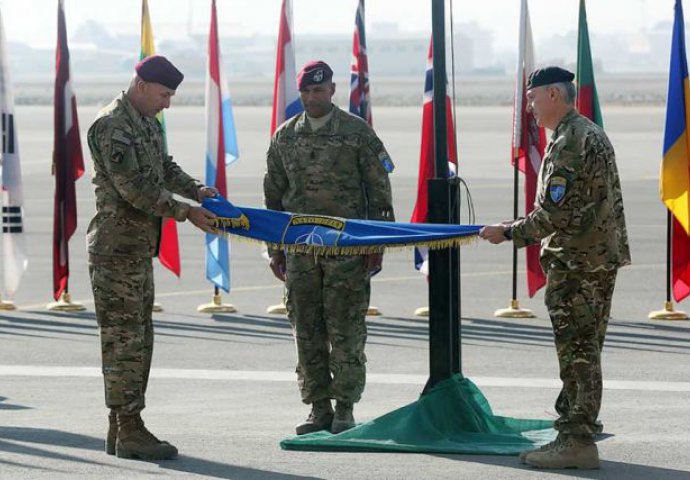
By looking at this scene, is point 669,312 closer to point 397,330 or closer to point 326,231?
point 397,330

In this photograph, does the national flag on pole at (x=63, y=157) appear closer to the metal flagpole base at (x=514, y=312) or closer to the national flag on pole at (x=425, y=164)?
the national flag on pole at (x=425, y=164)

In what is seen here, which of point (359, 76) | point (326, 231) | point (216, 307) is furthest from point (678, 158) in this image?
point (326, 231)

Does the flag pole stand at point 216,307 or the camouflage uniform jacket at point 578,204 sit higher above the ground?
the camouflage uniform jacket at point 578,204

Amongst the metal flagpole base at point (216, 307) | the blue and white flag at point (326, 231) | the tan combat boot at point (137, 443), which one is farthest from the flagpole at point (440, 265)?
the metal flagpole base at point (216, 307)

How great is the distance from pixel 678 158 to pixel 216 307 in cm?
430

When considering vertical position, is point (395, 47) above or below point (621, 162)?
above

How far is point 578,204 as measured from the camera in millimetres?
7113

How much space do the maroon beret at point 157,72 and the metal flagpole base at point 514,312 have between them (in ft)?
19.8

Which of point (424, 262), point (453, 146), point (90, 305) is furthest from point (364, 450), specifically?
point (90, 305)

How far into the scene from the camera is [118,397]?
7621 millimetres

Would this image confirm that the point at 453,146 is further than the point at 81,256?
No

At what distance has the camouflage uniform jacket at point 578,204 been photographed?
7.10m

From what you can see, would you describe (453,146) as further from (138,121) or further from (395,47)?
(395,47)

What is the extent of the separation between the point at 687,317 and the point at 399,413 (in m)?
5.59
